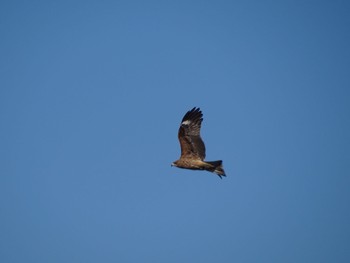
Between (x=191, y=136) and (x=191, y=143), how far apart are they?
29cm

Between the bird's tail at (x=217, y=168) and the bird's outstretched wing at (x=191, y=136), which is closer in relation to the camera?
the bird's tail at (x=217, y=168)

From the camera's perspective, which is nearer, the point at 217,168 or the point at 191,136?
the point at 217,168

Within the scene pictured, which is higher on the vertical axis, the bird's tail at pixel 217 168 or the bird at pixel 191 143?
the bird at pixel 191 143

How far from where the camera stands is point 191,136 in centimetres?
1522

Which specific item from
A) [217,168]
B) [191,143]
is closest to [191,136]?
[191,143]

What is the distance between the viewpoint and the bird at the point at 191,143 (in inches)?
586

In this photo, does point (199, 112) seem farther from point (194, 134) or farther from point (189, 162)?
point (189, 162)

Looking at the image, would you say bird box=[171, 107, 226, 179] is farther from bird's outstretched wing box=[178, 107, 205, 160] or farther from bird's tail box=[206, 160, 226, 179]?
bird's tail box=[206, 160, 226, 179]

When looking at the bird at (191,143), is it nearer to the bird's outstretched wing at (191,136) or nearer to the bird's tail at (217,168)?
the bird's outstretched wing at (191,136)

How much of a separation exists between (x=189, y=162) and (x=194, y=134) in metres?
1.05

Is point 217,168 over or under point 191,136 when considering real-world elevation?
under

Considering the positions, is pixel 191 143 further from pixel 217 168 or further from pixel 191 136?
pixel 217 168

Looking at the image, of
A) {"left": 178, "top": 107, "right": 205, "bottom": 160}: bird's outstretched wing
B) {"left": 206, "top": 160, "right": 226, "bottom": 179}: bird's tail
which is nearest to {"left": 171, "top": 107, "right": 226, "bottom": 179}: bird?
{"left": 178, "top": 107, "right": 205, "bottom": 160}: bird's outstretched wing

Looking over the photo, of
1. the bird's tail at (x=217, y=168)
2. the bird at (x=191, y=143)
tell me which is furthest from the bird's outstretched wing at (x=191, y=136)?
the bird's tail at (x=217, y=168)
